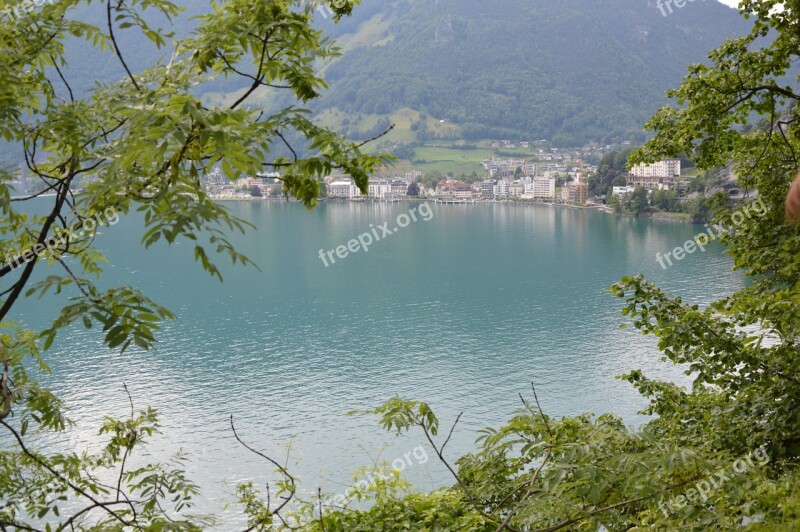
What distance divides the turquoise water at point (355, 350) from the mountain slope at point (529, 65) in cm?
10747

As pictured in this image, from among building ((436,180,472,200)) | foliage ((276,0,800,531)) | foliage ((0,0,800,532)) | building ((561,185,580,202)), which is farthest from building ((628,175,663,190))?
foliage ((0,0,800,532))

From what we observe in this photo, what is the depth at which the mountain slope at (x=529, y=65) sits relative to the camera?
148 m

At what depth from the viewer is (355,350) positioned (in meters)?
23.3

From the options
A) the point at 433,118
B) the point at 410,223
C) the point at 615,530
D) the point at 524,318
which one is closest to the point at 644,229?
the point at 410,223

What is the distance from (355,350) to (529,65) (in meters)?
162

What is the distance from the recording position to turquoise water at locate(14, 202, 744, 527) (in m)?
16.0

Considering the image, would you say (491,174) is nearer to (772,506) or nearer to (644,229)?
(644,229)

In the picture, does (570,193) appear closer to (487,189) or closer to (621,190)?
(621,190)

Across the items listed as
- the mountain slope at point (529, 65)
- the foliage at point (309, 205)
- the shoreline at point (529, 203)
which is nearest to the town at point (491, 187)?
the shoreline at point (529, 203)

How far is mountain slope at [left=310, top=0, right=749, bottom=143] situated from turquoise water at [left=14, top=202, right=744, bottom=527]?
107 metres

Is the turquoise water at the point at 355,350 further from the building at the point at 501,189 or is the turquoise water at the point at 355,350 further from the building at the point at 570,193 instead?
the building at the point at 501,189

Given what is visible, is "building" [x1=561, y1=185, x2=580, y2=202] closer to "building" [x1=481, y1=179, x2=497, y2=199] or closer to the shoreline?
the shoreline

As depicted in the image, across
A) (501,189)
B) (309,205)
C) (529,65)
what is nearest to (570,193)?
(501,189)

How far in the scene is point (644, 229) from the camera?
175ft
